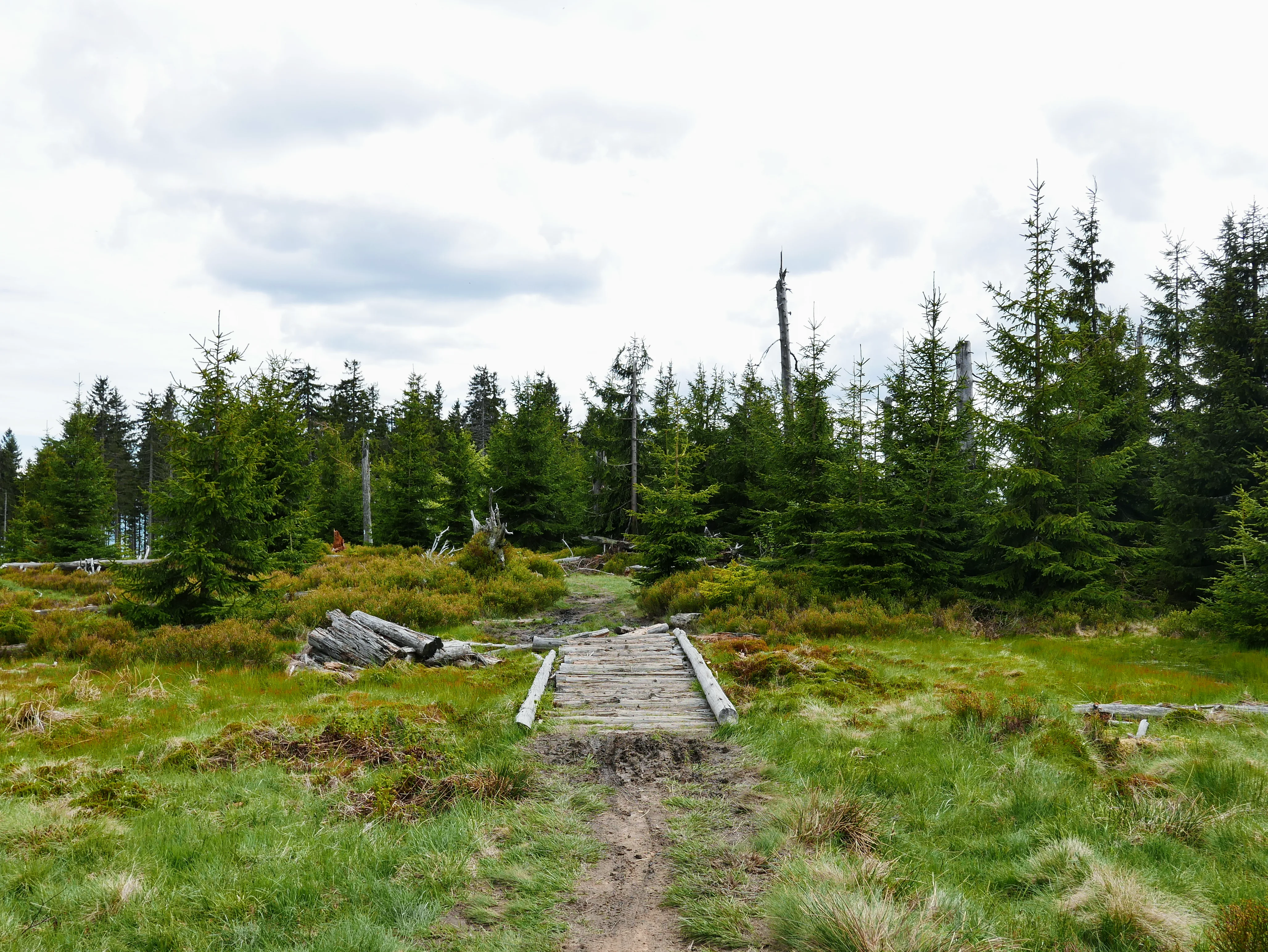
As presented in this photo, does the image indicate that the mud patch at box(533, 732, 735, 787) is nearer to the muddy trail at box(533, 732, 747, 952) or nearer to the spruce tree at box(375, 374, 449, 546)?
the muddy trail at box(533, 732, 747, 952)

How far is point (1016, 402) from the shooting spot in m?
17.9

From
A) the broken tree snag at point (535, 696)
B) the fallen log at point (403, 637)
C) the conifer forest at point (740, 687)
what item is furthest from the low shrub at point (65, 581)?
the broken tree snag at point (535, 696)

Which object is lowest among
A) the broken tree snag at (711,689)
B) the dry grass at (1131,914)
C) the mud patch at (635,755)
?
the mud patch at (635,755)

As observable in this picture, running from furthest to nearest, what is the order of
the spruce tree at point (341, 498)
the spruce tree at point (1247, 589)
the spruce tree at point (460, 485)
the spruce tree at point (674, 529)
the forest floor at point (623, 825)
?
the spruce tree at point (341, 498) → the spruce tree at point (460, 485) → the spruce tree at point (674, 529) → the spruce tree at point (1247, 589) → the forest floor at point (623, 825)

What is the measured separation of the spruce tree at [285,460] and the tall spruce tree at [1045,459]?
19853 mm

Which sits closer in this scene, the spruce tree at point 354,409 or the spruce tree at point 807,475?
the spruce tree at point 807,475

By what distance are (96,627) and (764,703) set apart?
14.5m

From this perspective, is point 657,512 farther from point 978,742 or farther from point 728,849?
point 728,849

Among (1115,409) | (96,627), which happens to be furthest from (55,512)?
(1115,409)

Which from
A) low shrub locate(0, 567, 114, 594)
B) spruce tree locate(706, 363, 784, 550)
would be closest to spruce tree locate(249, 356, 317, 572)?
low shrub locate(0, 567, 114, 594)

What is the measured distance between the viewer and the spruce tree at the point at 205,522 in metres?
15.5

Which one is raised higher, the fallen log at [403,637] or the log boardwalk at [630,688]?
the fallen log at [403,637]

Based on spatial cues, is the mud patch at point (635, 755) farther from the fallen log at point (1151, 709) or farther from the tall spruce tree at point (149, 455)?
the tall spruce tree at point (149, 455)

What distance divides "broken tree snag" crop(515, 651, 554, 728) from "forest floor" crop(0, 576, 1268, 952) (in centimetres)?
25
